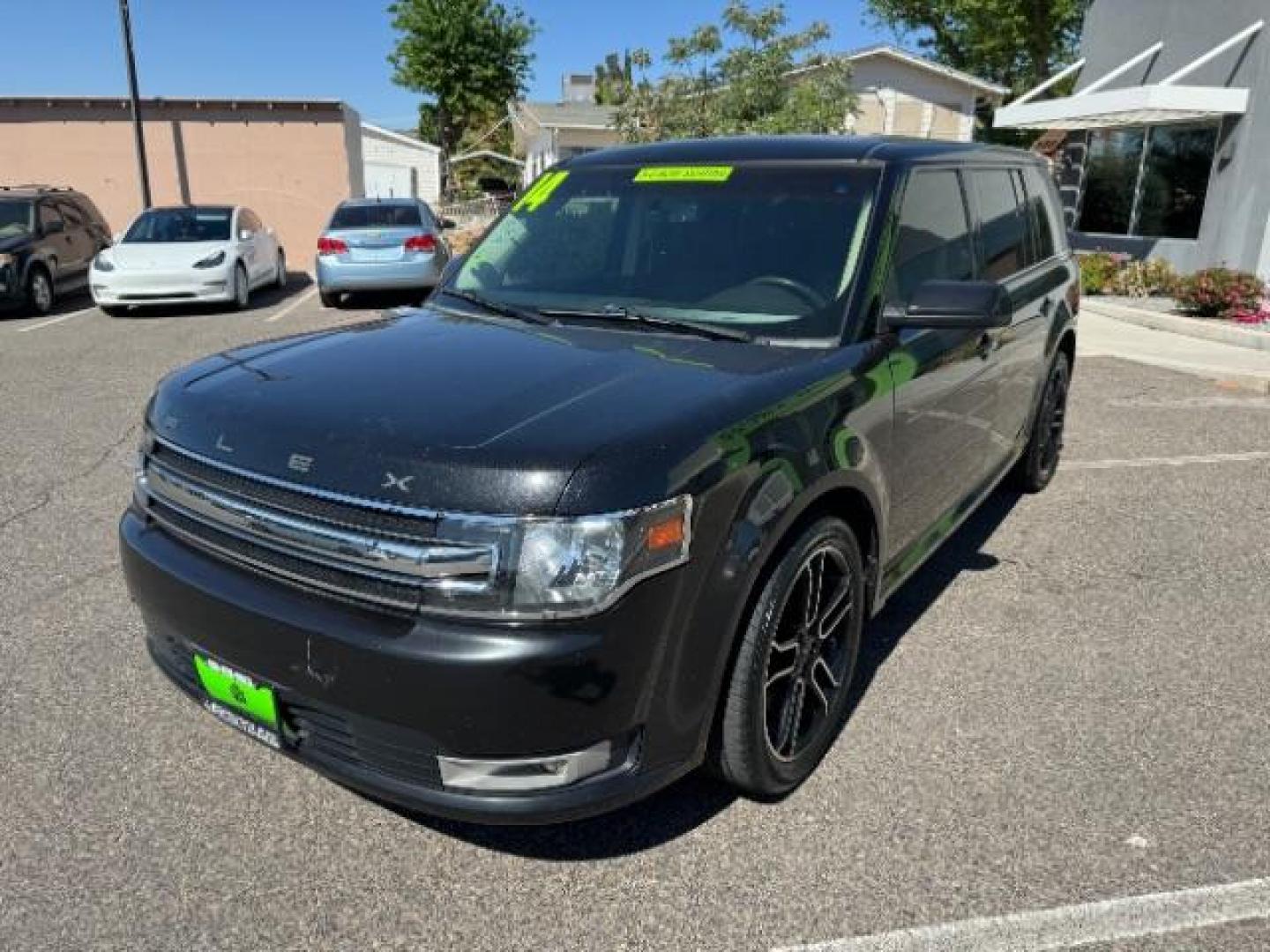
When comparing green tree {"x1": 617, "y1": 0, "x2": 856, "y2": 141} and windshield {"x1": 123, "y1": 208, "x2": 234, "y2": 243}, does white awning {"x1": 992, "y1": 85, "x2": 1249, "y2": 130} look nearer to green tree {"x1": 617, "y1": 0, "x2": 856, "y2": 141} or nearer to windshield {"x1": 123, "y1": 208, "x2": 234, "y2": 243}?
green tree {"x1": 617, "y1": 0, "x2": 856, "y2": 141}

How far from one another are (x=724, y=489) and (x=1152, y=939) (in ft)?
4.83

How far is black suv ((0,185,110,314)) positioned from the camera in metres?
12.6

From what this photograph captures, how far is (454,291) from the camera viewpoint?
3680mm

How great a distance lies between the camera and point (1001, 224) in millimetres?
4379

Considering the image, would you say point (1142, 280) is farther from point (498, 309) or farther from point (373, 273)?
point (498, 309)

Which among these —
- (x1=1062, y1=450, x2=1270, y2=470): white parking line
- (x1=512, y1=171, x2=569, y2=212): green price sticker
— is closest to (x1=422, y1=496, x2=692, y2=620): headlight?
(x1=512, y1=171, x2=569, y2=212): green price sticker

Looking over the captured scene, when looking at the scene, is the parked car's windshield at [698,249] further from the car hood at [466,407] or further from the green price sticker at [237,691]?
the green price sticker at [237,691]

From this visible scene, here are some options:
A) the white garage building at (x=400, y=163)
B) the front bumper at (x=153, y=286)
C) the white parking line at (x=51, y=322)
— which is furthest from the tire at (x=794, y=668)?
the white garage building at (x=400, y=163)

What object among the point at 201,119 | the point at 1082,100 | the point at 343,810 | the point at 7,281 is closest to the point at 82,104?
the point at 201,119

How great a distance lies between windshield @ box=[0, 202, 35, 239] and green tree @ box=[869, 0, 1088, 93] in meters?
33.8

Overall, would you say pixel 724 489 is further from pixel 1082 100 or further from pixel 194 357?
pixel 1082 100

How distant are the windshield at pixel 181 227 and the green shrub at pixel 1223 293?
40.9 ft

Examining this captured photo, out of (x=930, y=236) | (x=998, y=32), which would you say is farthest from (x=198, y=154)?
(x=998, y=32)

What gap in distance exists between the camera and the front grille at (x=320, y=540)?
2.06 metres
